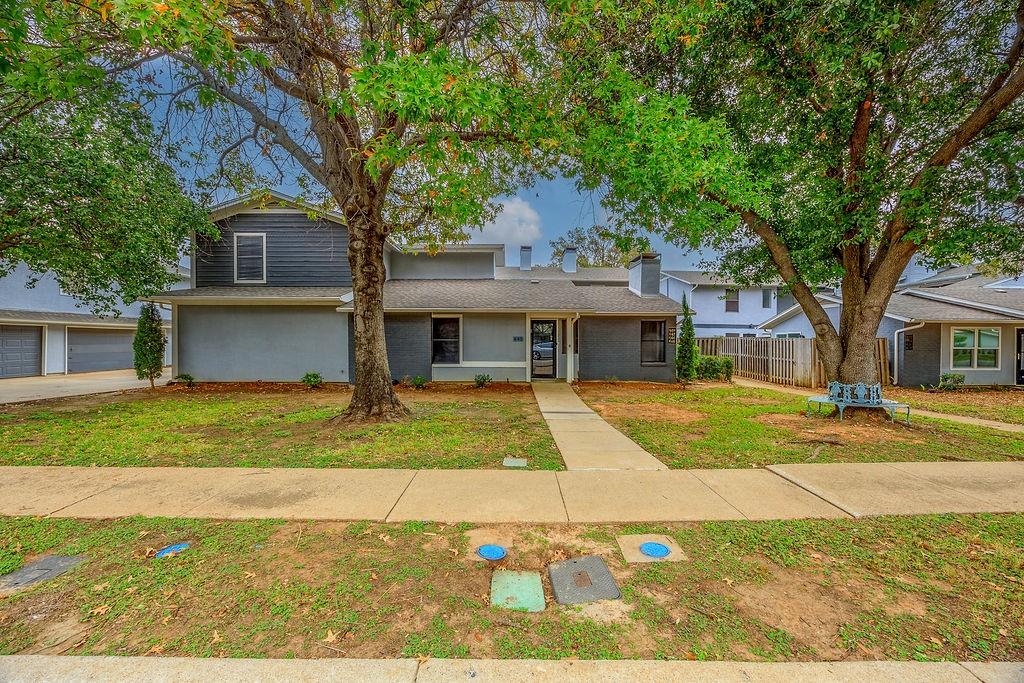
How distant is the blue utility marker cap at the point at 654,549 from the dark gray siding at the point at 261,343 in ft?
40.7

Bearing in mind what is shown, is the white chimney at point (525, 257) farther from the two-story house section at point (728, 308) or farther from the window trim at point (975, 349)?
the window trim at point (975, 349)

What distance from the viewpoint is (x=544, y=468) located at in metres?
5.25

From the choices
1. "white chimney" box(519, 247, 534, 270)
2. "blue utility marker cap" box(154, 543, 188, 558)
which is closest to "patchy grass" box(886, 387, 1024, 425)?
"blue utility marker cap" box(154, 543, 188, 558)

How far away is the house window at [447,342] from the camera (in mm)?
13961

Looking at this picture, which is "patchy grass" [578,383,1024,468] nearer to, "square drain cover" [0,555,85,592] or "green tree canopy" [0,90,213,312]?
"square drain cover" [0,555,85,592]

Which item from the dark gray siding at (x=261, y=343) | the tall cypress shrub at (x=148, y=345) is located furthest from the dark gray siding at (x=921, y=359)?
the tall cypress shrub at (x=148, y=345)

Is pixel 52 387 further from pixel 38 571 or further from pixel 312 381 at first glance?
pixel 38 571

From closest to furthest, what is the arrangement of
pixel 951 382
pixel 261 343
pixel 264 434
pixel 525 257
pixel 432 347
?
pixel 264 434 → pixel 951 382 → pixel 261 343 → pixel 432 347 → pixel 525 257

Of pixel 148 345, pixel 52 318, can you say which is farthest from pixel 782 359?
pixel 52 318

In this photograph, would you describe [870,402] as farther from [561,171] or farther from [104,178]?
[104,178]

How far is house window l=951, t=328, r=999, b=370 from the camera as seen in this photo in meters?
14.3

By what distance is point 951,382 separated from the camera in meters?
13.6

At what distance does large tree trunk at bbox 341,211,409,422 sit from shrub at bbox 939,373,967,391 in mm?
17156

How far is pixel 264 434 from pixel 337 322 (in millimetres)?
7226
